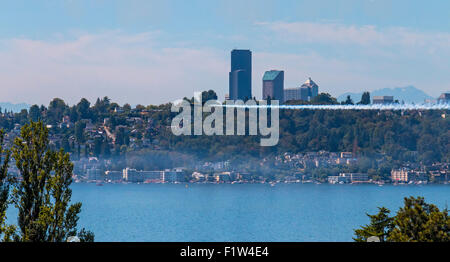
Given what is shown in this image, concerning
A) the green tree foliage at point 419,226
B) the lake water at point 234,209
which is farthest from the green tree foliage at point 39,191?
the lake water at point 234,209

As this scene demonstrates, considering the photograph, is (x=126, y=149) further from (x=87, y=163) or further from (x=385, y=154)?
(x=385, y=154)

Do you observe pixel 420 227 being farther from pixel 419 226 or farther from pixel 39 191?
pixel 39 191

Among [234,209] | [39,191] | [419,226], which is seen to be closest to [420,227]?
[419,226]

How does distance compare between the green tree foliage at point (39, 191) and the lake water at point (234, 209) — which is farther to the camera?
the lake water at point (234, 209)

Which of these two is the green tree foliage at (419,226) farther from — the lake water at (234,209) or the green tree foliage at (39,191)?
the lake water at (234,209)

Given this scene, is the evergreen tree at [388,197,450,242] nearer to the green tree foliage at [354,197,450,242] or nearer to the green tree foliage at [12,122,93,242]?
the green tree foliage at [354,197,450,242]

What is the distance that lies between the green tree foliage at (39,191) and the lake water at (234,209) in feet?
182

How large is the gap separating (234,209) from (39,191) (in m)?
98.0

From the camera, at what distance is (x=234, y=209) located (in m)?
113

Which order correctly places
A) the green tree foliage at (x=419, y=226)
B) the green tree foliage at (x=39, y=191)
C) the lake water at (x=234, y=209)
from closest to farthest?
1. the green tree foliage at (x=39, y=191)
2. the green tree foliage at (x=419, y=226)
3. the lake water at (x=234, y=209)

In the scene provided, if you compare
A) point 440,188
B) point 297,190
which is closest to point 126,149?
point 297,190

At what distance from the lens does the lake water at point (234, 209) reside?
264 feet
